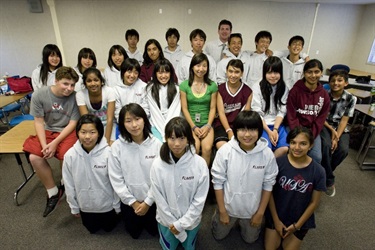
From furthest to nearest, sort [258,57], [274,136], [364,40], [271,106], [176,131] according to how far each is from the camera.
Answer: [364,40] < [258,57] < [271,106] < [274,136] < [176,131]

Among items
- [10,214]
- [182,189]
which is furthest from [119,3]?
[182,189]

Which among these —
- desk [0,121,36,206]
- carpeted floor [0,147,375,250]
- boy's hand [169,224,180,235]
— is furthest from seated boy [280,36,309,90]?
desk [0,121,36,206]

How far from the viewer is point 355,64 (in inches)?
271

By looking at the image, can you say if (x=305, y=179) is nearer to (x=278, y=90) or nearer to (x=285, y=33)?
(x=278, y=90)

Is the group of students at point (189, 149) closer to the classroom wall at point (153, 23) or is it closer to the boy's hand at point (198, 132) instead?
the boy's hand at point (198, 132)

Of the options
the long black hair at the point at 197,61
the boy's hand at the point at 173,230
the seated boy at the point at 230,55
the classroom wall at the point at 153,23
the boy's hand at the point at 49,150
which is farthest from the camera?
the classroom wall at the point at 153,23

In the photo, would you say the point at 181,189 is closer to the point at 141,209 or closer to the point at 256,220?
the point at 141,209

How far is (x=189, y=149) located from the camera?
1.44m

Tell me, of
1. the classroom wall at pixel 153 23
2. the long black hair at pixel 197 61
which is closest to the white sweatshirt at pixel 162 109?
the long black hair at pixel 197 61

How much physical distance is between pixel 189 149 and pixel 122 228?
1073 millimetres

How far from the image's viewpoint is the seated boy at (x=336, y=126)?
217 centimetres

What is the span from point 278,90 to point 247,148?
Result: 2.98 ft

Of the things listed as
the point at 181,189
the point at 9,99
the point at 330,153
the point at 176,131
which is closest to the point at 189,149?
the point at 176,131

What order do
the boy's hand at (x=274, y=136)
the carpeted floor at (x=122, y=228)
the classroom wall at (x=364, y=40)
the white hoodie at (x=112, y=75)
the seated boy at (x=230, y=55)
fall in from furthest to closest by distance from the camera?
the classroom wall at (x=364, y=40) → the seated boy at (x=230, y=55) → the white hoodie at (x=112, y=75) → the boy's hand at (x=274, y=136) → the carpeted floor at (x=122, y=228)
